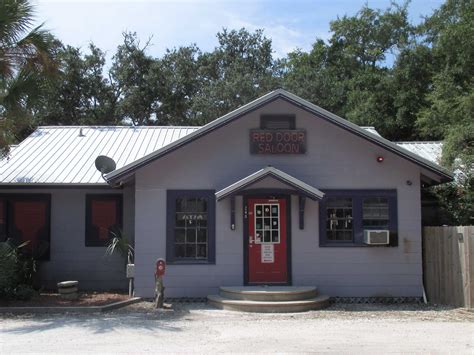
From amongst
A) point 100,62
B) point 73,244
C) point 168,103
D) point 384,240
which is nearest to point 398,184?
point 384,240

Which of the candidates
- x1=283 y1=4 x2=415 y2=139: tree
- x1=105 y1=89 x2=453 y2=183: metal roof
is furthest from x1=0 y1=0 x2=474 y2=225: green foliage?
x1=105 y1=89 x2=453 y2=183: metal roof

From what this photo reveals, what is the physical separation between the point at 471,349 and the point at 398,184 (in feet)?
19.0

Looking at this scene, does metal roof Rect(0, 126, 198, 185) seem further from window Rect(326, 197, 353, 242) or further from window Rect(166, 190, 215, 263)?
window Rect(326, 197, 353, 242)

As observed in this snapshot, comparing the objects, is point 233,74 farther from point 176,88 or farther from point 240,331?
point 240,331

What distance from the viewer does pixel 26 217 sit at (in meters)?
14.9

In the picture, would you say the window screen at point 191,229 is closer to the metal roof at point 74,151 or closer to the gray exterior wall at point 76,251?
the gray exterior wall at point 76,251

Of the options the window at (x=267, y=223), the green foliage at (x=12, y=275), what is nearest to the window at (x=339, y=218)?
the window at (x=267, y=223)

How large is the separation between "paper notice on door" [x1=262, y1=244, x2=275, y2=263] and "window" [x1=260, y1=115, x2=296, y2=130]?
2.93 m

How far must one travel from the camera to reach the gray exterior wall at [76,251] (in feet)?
48.3

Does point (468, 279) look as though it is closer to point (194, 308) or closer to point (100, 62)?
point (194, 308)

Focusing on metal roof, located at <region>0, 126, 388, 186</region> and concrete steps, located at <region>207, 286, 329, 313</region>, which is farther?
metal roof, located at <region>0, 126, 388, 186</region>

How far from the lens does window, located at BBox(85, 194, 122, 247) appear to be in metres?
14.9

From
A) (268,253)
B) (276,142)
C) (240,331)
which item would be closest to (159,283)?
(268,253)

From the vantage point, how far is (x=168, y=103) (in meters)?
36.5
